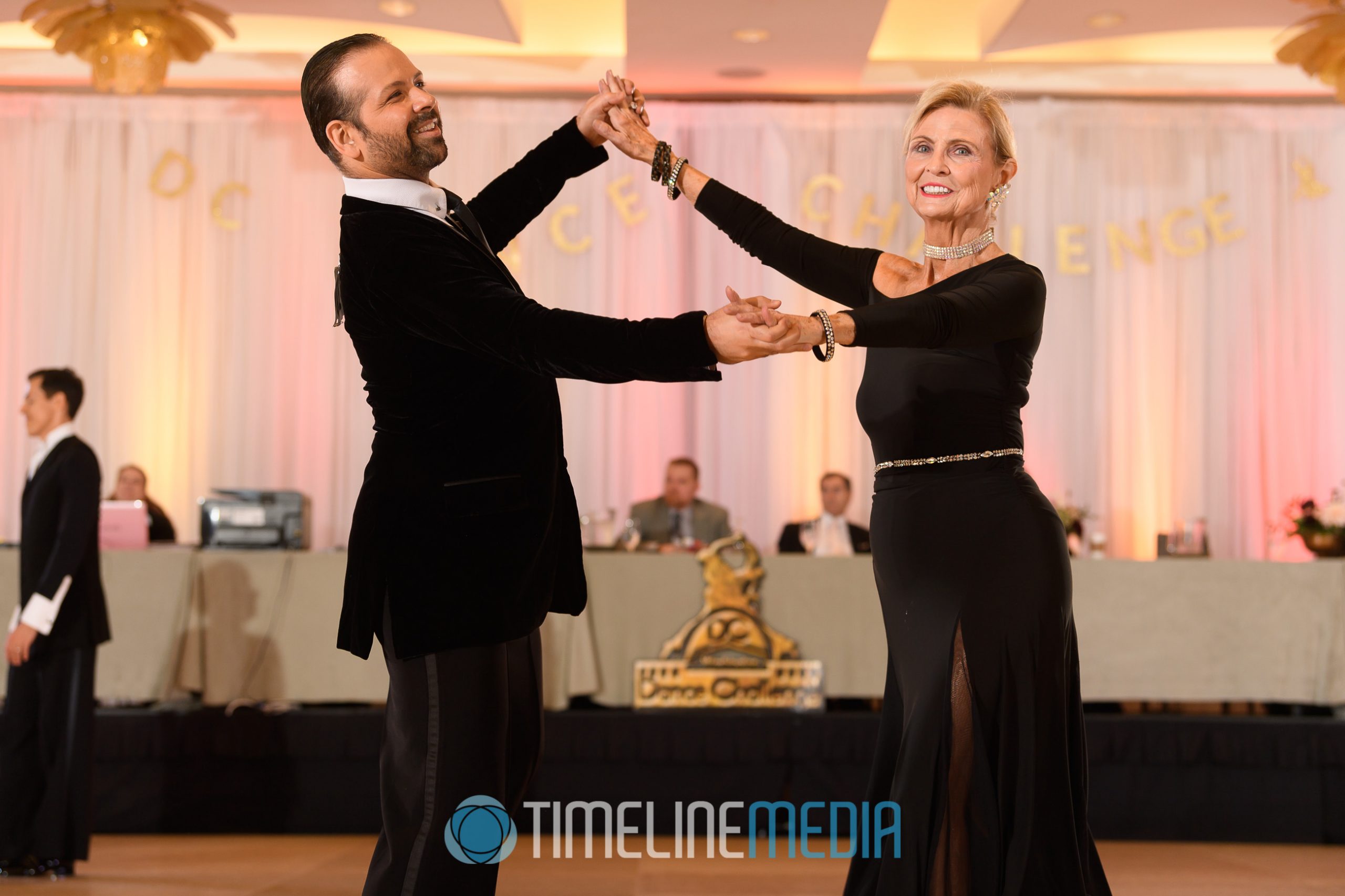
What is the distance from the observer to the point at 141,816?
14.3 ft

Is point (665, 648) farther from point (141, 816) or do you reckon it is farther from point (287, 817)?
point (141, 816)

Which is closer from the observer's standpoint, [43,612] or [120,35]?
[43,612]

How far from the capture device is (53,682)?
3.83 metres

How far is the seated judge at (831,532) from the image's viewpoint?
17.5ft

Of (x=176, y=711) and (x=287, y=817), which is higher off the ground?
(x=176, y=711)

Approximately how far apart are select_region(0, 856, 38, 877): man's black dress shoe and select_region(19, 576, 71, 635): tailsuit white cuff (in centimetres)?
71

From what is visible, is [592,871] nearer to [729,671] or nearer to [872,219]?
[729,671]

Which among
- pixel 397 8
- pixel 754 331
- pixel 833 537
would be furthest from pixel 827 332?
pixel 397 8

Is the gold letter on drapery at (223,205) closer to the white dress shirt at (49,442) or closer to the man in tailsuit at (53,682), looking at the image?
the white dress shirt at (49,442)

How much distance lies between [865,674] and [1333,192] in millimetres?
5083

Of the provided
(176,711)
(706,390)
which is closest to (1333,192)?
(706,390)

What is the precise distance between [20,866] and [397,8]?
4.60 metres

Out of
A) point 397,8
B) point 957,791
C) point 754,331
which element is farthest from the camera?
point 397,8

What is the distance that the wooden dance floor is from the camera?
11.9 ft
